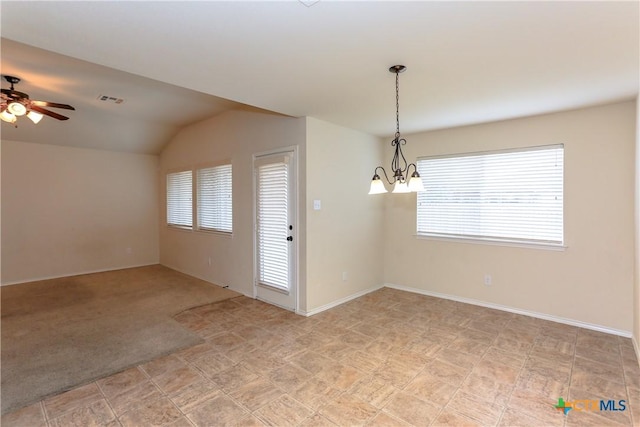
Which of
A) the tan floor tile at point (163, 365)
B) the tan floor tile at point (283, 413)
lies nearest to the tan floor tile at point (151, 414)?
the tan floor tile at point (163, 365)

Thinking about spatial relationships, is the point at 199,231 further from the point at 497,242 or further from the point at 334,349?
the point at 497,242

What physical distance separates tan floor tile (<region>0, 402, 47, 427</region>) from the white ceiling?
2.45 metres

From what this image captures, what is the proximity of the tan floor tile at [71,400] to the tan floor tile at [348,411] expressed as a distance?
66.8 inches

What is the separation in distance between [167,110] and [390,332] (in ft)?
14.9

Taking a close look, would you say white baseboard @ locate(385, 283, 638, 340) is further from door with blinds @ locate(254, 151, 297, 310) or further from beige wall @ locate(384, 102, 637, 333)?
door with blinds @ locate(254, 151, 297, 310)

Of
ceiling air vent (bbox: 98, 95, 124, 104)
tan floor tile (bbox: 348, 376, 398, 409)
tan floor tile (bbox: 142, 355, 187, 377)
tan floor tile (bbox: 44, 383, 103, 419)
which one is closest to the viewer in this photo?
tan floor tile (bbox: 44, 383, 103, 419)

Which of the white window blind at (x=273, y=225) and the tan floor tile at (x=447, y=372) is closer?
the tan floor tile at (x=447, y=372)

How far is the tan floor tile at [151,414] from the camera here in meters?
2.04

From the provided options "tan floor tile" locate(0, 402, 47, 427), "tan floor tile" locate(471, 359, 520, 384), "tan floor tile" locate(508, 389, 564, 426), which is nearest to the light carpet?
"tan floor tile" locate(0, 402, 47, 427)

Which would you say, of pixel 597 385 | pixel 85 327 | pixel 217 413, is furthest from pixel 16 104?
pixel 597 385

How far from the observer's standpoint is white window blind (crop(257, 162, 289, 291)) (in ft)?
13.6

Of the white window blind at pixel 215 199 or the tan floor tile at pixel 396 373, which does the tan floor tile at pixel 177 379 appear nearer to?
the tan floor tile at pixel 396 373

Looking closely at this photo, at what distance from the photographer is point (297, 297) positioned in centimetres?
403

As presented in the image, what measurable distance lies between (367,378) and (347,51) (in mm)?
2520
